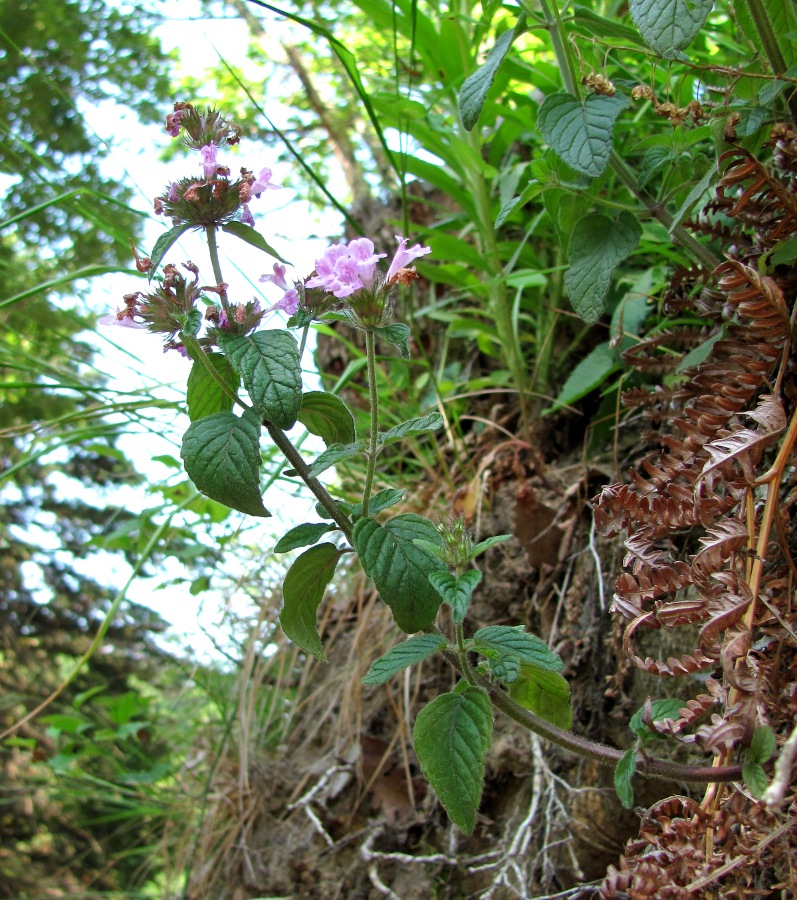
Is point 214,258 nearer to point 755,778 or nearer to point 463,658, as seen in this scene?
point 463,658

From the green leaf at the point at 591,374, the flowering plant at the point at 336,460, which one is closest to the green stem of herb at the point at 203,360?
the flowering plant at the point at 336,460

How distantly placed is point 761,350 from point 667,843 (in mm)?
445

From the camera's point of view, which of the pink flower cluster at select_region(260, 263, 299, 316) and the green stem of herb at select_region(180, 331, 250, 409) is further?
the pink flower cluster at select_region(260, 263, 299, 316)

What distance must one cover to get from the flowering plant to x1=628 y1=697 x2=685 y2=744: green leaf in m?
0.02

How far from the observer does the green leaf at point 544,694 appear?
2.14 ft

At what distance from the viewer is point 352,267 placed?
24.5 inches

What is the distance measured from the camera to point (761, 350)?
0.71 meters

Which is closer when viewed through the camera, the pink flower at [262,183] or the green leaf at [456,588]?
the green leaf at [456,588]

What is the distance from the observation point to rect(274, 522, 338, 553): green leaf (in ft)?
2.10

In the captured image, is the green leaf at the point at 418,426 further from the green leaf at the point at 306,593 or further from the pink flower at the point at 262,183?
the pink flower at the point at 262,183

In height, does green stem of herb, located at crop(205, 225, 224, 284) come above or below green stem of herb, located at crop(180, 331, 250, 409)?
above

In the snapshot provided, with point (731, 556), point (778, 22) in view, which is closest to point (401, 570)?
point (731, 556)

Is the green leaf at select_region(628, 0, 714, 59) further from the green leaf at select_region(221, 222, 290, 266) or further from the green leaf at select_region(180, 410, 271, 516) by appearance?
the green leaf at select_region(180, 410, 271, 516)

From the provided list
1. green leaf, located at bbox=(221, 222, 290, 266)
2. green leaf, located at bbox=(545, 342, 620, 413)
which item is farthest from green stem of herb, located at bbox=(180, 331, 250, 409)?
green leaf, located at bbox=(545, 342, 620, 413)
